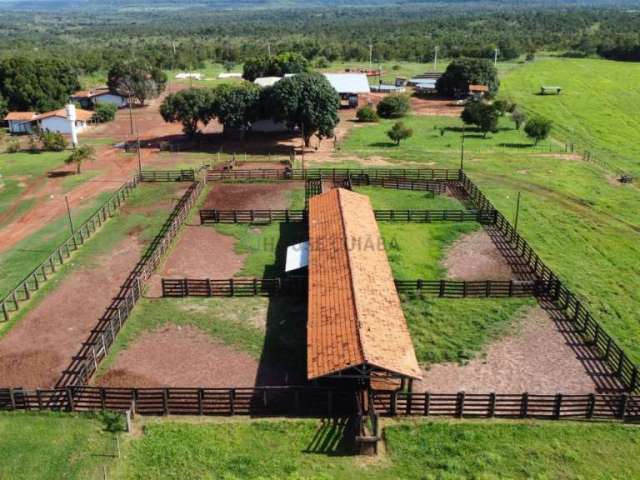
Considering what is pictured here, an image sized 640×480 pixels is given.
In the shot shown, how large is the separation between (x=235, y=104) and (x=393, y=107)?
78.5 ft

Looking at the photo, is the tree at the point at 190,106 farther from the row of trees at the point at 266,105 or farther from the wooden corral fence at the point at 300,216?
the wooden corral fence at the point at 300,216

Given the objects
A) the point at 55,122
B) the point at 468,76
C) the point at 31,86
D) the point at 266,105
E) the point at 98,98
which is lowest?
the point at 55,122

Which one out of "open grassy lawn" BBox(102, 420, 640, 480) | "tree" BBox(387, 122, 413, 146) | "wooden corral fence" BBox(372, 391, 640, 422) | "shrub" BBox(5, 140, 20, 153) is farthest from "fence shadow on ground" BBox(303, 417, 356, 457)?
"shrub" BBox(5, 140, 20, 153)

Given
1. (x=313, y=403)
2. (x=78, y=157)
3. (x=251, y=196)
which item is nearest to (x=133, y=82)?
(x=78, y=157)

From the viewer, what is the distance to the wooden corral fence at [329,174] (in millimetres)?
48281

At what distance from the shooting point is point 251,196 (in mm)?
44250

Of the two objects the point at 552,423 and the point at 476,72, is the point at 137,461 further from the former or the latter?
the point at 476,72

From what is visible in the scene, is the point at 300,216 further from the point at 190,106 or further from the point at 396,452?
the point at 190,106

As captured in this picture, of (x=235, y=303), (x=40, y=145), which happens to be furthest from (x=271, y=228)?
(x=40, y=145)

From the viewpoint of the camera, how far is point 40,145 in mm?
62406

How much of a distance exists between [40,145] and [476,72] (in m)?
58.0

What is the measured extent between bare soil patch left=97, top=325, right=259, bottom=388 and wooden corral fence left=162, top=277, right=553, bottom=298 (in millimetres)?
3540

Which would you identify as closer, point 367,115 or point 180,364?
point 180,364

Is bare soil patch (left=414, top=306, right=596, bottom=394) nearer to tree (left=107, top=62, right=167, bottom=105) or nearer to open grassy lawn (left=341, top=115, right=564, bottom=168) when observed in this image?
open grassy lawn (left=341, top=115, right=564, bottom=168)
